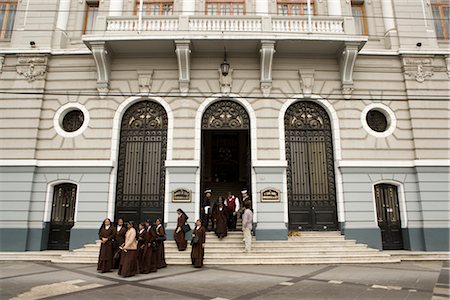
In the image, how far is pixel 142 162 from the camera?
12984mm

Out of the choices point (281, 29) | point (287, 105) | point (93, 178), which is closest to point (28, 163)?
point (93, 178)

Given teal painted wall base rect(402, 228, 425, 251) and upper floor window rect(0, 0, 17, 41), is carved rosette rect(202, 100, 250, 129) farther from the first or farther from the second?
upper floor window rect(0, 0, 17, 41)

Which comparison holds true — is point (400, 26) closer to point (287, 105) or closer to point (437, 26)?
point (437, 26)

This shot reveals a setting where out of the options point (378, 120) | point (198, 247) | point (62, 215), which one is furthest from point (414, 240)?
point (62, 215)

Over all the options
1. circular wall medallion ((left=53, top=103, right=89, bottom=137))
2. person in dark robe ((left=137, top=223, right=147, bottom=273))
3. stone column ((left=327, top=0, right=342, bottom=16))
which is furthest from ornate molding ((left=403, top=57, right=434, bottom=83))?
circular wall medallion ((left=53, top=103, right=89, bottom=137))

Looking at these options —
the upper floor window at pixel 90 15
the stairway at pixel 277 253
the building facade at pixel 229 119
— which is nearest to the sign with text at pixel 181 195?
the building facade at pixel 229 119

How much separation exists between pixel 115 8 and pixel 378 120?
43.4 feet

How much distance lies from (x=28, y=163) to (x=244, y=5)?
478 inches

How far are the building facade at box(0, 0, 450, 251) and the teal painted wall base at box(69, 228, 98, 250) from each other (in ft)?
0.17

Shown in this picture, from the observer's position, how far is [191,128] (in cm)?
1283

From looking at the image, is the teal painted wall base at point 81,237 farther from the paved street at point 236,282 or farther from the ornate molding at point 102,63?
the ornate molding at point 102,63

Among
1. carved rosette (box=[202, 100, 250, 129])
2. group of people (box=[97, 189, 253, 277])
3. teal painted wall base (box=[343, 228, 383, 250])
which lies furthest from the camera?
carved rosette (box=[202, 100, 250, 129])

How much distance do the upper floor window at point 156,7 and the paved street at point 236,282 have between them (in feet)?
38.3

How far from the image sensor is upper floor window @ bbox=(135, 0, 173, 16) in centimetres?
1450
